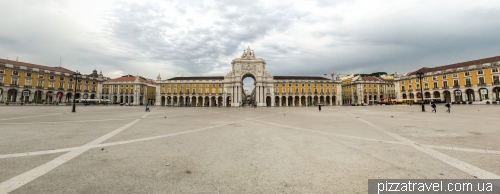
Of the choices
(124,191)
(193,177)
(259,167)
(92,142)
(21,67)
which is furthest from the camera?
(21,67)

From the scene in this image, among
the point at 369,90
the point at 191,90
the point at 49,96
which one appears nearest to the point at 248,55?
the point at 191,90

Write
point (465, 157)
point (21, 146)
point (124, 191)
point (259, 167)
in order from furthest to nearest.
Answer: point (21, 146) < point (465, 157) < point (259, 167) < point (124, 191)

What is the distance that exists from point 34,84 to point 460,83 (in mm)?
109097

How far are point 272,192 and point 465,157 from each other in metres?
4.50

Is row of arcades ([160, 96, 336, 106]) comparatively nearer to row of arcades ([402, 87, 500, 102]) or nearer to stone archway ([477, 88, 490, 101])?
row of arcades ([402, 87, 500, 102])

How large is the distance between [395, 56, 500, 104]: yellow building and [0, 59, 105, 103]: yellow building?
8875 cm

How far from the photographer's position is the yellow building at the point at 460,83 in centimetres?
4453

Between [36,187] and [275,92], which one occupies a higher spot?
[275,92]

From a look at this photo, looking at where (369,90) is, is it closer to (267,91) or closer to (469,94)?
(469,94)

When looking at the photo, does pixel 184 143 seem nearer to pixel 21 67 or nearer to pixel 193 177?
pixel 193 177

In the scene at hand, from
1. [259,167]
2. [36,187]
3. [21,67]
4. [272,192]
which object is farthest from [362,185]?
[21,67]

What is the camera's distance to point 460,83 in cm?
5003

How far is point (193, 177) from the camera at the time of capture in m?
3.15

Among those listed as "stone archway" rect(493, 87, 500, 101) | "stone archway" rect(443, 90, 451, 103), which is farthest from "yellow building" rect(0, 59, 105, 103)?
"stone archway" rect(493, 87, 500, 101)
